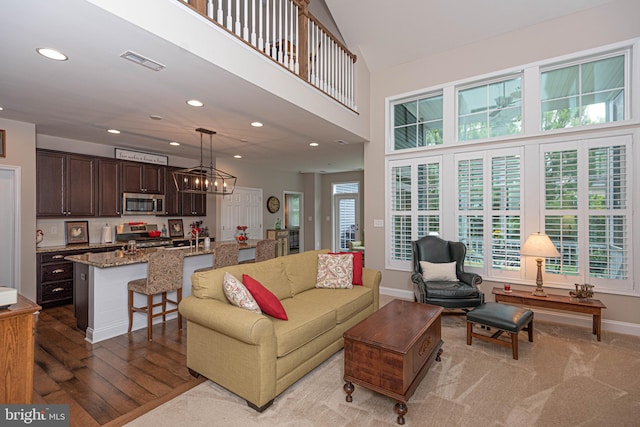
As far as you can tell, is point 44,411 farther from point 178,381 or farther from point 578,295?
point 578,295

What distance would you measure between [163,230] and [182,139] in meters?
2.32

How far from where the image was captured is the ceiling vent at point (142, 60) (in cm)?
237

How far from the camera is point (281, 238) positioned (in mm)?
9055

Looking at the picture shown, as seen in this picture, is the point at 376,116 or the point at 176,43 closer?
the point at 176,43

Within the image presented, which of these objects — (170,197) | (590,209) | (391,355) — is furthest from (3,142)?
(590,209)

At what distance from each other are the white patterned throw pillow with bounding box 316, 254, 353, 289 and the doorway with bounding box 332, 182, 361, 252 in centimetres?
599

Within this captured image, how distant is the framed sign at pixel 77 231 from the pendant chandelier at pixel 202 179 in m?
1.65

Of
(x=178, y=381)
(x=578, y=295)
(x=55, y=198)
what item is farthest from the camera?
(x=55, y=198)

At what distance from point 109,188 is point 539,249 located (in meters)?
6.64

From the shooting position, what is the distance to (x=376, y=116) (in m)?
5.24

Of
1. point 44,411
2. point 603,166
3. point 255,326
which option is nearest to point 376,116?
point 603,166

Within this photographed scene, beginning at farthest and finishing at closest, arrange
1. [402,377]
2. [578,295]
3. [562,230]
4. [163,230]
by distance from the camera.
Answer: [163,230]
[562,230]
[578,295]
[402,377]

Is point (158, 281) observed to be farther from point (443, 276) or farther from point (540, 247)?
point (540, 247)

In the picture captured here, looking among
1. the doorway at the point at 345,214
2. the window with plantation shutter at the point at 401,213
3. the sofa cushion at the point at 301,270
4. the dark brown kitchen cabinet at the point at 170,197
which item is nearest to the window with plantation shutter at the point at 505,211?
the window with plantation shutter at the point at 401,213
